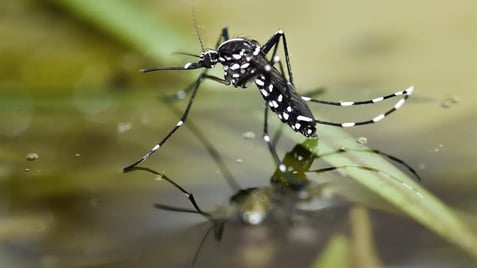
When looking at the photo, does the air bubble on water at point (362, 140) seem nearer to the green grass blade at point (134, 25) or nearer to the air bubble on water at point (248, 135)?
the air bubble on water at point (248, 135)

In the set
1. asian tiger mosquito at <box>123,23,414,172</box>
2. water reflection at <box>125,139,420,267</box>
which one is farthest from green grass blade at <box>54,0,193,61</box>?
water reflection at <box>125,139,420,267</box>

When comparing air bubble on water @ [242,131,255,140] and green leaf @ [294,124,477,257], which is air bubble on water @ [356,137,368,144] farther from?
air bubble on water @ [242,131,255,140]

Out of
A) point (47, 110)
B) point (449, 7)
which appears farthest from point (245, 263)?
point (449, 7)

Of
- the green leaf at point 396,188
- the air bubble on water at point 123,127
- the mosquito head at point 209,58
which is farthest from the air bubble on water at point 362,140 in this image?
the air bubble on water at point 123,127

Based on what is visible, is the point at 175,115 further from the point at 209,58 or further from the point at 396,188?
the point at 396,188

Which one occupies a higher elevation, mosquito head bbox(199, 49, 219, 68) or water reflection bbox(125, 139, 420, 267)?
mosquito head bbox(199, 49, 219, 68)

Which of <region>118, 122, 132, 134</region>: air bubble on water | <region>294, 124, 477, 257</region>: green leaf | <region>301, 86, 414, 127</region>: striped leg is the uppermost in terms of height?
<region>118, 122, 132, 134</region>: air bubble on water
